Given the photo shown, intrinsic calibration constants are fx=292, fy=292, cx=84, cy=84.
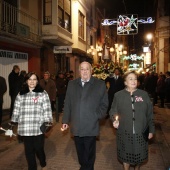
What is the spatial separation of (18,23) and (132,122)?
1019cm

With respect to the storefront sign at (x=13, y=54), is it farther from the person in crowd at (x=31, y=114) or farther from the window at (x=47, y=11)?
the person in crowd at (x=31, y=114)

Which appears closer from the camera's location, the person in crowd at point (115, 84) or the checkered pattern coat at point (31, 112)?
the checkered pattern coat at point (31, 112)

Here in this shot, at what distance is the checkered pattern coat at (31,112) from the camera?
15.5 ft

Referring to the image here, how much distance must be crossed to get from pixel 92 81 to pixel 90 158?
4.04 ft

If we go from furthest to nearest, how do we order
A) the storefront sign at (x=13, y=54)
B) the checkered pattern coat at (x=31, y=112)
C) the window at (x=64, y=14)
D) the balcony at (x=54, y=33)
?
the window at (x=64, y=14), the balcony at (x=54, y=33), the storefront sign at (x=13, y=54), the checkered pattern coat at (x=31, y=112)

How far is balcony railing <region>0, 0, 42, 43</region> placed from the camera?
12.7 m

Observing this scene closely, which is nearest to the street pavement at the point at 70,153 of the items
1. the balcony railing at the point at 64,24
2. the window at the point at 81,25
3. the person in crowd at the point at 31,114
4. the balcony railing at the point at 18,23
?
the person in crowd at the point at 31,114

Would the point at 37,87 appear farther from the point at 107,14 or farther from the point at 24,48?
the point at 107,14

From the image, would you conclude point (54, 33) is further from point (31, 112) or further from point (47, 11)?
point (31, 112)

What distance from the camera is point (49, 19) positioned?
680 inches

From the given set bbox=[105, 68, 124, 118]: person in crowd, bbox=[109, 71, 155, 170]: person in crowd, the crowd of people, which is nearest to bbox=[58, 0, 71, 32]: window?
bbox=[105, 68, 124, 118]: person in crowd

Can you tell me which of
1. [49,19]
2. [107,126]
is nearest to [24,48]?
[49,19]

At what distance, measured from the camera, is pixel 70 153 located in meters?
6.70

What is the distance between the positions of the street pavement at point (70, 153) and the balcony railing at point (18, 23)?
5.74 metres
